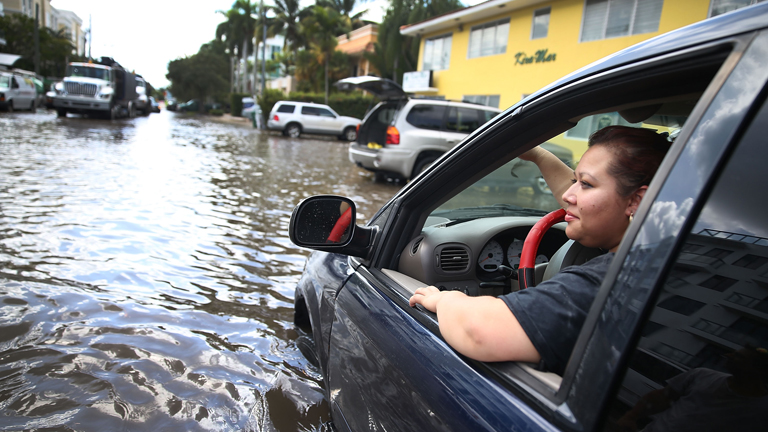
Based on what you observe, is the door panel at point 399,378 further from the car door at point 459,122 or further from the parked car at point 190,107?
the parked car at point 190,107

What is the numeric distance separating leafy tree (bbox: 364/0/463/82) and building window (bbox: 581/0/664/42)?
45.5 feet

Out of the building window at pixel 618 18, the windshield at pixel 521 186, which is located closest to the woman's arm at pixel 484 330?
the windshield at pixel 521 186

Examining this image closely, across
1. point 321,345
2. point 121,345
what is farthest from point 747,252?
point 121,345

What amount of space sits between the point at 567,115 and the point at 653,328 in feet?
2.05

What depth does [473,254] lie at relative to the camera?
197 cm

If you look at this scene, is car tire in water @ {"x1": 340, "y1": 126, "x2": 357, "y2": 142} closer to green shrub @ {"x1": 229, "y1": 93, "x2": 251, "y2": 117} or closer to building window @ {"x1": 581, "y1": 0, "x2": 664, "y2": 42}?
building window @ {"x1": 581, "y1": 0, "x2": 664, "y2": 42}

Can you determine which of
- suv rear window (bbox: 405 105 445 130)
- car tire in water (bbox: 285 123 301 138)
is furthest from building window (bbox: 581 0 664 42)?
car tire in water (bbox: 285 123 301 138)

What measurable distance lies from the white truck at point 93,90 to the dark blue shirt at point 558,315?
25339 millimetres

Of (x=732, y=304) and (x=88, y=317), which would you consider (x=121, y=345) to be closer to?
(x=88, y=317)

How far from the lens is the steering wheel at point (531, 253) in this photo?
1557 millimetres

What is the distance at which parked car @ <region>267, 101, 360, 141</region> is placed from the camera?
2327cm

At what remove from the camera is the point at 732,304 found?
35.0 inches

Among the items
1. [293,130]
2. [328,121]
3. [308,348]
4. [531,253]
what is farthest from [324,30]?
[531,253]

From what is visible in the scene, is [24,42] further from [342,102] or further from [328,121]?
[328,121]
